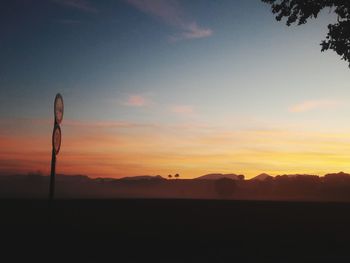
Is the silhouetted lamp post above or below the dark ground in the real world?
above

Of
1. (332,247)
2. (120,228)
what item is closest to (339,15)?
(332,247)

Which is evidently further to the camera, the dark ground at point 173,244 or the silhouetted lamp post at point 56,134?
the dark ground at point 173,244

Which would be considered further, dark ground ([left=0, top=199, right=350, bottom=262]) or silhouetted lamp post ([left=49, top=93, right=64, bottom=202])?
dark ground ([left=0, top=199, right=350, bottom=262])

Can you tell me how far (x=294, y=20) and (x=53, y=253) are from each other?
10838 millimetres

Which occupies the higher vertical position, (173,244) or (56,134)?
(56,134)

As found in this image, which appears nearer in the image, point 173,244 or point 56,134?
point 56,134

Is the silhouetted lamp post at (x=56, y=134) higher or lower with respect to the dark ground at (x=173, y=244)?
higher

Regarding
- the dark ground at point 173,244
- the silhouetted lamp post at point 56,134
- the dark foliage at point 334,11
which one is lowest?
the dark ground at point 173,244

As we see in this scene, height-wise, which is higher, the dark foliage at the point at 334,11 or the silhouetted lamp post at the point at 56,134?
the dark foliage at the point at 334,11

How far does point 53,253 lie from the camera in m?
12.4

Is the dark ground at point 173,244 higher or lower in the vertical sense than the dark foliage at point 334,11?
lower

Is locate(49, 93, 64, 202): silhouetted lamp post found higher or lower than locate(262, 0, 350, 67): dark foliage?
lower

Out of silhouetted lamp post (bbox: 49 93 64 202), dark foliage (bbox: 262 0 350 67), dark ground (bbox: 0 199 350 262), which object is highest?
dark foliage (bbox: 262 0 350 67)

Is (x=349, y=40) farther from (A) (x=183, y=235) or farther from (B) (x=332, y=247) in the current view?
(A) (x=183, y=235)
